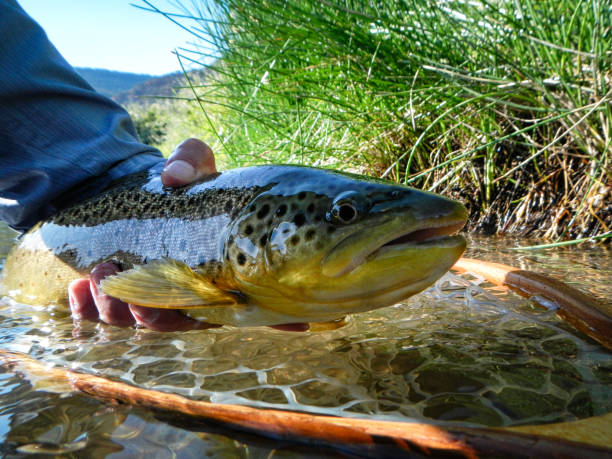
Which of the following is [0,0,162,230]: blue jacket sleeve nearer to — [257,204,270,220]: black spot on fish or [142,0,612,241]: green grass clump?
[142,0,612,241]: green grass clump

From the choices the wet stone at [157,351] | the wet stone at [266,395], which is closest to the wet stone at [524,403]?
the wet stone at [266,395]

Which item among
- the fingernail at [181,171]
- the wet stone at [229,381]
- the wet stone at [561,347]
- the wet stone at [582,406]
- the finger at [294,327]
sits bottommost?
the wet stone at [229,381]

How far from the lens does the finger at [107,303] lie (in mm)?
1949

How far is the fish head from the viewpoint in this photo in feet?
4.36

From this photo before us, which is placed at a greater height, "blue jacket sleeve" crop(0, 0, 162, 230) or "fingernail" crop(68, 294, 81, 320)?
"blue jacket sleeve" crop(0, 0, 162, 230)

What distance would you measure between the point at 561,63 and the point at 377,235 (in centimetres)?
216

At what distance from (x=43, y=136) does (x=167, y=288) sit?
149 centimetres

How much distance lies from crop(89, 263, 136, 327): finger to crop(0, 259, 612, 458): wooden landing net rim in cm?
76

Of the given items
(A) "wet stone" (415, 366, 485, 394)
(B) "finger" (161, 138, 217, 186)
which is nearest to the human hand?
(B) "finger" (161, 138, 217, 186)

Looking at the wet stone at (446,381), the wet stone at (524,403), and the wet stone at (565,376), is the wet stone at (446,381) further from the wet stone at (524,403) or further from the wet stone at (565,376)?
the wet stone at (565,376)

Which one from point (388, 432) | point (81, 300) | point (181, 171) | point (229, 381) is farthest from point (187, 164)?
point (388, 432)

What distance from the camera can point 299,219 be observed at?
151 cm

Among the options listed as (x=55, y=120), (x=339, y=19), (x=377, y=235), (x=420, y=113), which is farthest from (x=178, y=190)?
(x=420, y=113)

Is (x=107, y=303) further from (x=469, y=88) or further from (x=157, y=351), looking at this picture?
(x=469, y=88)
